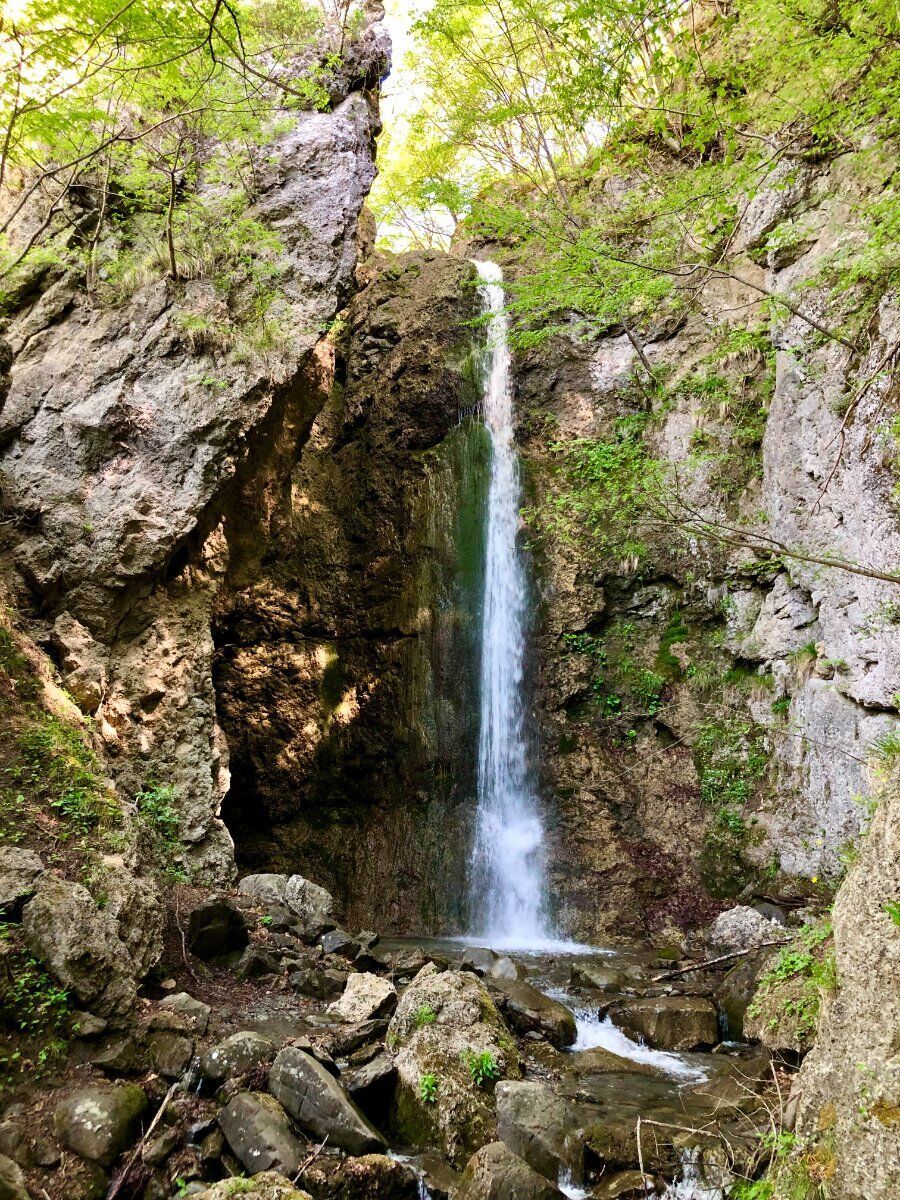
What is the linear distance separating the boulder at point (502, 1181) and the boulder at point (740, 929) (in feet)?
15.8

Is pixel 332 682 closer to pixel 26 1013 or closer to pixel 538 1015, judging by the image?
pixel 538 1015

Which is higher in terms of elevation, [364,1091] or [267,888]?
[364,1091]

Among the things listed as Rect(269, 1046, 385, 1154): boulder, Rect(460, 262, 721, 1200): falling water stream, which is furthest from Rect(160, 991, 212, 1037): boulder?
Rect(460, 262, 721, 1200): falling water stream

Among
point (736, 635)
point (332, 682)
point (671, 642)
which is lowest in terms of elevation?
point (332, 682)

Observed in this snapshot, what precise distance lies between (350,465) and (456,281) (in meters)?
4.80

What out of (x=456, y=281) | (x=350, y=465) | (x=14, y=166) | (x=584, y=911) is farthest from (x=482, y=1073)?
(x=456, y=281)

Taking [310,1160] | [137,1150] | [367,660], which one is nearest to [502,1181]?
[310,1160]

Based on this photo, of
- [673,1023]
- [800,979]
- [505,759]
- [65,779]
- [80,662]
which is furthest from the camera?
[505,759]

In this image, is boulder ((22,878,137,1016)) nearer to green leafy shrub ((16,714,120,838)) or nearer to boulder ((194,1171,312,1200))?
green leafy shrub ((16,714,120,838))

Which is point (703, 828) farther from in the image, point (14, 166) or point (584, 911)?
point (14, 166)

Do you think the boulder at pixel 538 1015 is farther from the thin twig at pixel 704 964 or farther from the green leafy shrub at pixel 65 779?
the green leafy shrub at pixel 65 779

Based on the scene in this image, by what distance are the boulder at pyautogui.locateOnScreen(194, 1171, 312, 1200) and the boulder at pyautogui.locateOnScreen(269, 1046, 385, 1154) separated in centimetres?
75

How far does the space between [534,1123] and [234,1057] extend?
1.81 metres

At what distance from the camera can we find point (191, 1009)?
477cm
